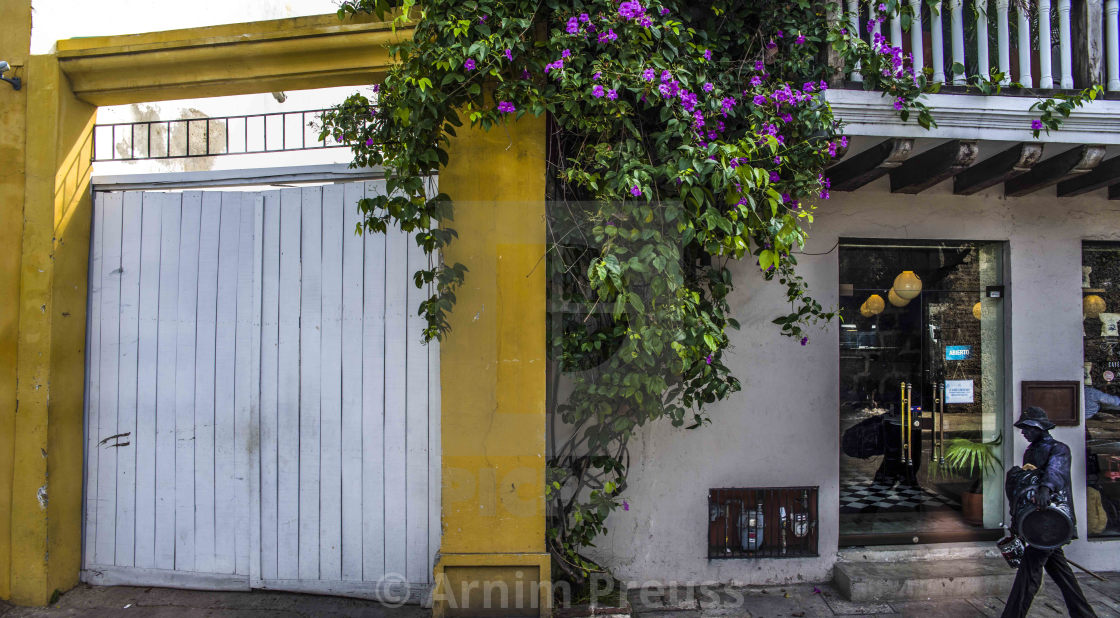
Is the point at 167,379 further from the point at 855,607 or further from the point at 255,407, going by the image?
the point at 855,607

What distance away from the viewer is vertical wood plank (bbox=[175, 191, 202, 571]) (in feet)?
14.0

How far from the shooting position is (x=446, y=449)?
3.50 meters

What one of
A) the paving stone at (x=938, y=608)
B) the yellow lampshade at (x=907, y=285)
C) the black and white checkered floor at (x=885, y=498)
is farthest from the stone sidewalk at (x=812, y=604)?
the yellow lampshade at (x=907, y=285)

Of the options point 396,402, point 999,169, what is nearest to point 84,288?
point 396,402

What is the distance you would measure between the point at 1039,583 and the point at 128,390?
6.11 m

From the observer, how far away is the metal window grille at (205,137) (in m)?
4.40

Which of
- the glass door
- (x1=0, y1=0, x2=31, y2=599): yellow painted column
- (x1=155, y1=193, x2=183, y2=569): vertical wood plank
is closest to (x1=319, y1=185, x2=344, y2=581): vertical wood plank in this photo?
(x1=155, y1=193, x2=183, y2=569): vertical wood plank

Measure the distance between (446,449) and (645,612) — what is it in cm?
187

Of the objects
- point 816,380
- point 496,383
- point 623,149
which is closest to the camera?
point 623,149

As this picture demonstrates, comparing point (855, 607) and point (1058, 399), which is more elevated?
point (1058, 399)

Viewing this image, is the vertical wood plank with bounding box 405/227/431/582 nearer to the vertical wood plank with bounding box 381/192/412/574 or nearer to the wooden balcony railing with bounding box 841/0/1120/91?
the vertical wood plank with bounding box 381/192/412/574

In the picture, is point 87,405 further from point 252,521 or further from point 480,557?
point 480,557

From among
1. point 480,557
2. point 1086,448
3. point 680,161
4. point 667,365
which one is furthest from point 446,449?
point 1086,448

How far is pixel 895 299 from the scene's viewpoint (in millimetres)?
4797
